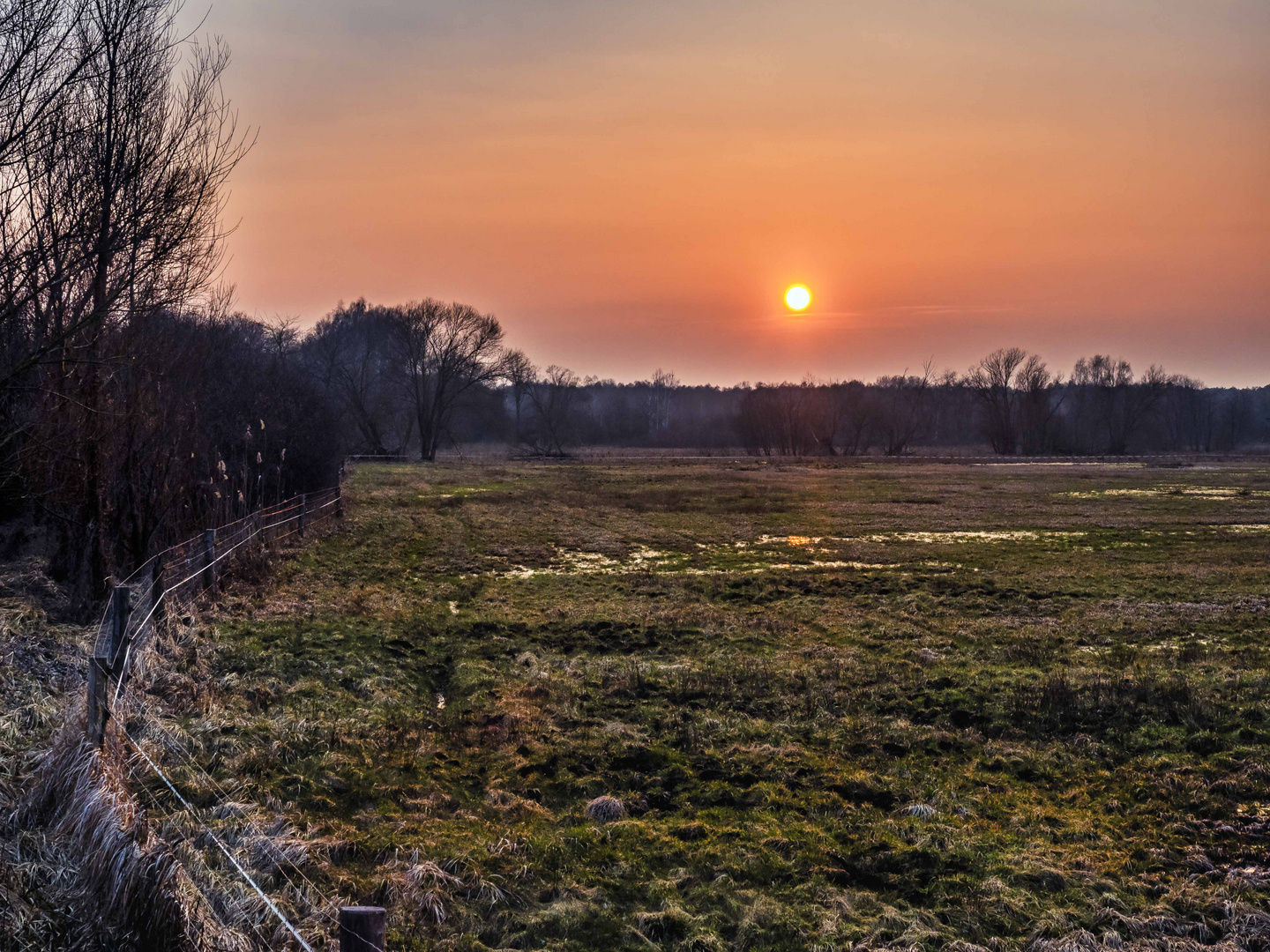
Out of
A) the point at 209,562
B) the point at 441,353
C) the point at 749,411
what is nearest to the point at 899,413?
the point at 749,411

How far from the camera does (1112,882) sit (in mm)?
5957

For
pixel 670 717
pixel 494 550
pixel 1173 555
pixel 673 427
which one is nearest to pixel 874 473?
pixel 1173 555

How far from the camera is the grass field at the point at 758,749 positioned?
18.7 ft

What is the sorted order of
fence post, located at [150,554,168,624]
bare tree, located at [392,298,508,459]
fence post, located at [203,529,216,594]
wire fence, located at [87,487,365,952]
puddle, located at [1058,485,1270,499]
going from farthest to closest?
bare tree, located at [392,298,508,459] < puddle, located at [1058,485,1270,499] < fence post, located at [203,529,216,594] < fence post, located at [150,554,168,624] < wire fence, located at [87,487,365,952]

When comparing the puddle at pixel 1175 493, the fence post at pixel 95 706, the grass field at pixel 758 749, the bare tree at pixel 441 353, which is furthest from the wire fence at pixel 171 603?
Answer: the bare tree at pixel 441 353

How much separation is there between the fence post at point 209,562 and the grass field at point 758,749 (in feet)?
1.72

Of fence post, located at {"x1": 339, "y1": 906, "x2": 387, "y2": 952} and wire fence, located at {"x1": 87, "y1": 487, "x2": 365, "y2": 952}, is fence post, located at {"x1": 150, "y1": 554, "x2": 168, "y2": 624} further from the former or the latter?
fence post, located at {"x1": 339, "y1": 906, "x2": 387, "y2": 952}

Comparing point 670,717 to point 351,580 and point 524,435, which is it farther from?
point 524,435

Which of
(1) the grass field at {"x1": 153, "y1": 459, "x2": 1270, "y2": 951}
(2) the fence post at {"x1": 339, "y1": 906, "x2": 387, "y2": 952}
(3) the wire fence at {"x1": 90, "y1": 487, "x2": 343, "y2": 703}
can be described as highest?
(2) the fence post at {"x1": 339, "y1": 906, "x2": 387, "y2": 952}

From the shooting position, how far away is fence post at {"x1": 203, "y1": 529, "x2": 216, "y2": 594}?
1395 centimetres

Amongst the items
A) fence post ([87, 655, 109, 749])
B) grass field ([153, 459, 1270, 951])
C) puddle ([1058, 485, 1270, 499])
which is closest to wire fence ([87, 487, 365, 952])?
fence post ([87, 655, 109, 749])

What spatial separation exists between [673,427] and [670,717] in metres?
134

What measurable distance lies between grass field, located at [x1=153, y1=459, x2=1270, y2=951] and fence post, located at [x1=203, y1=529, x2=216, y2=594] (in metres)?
0.52

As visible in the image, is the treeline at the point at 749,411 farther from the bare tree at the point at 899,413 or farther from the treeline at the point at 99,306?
the treeline at the point at 99,306
